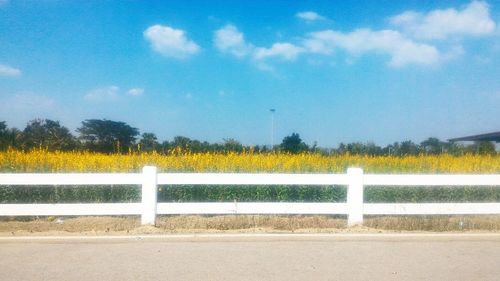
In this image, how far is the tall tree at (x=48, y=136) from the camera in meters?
22.0

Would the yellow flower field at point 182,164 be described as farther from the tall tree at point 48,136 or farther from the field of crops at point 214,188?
the tall tree at point 48,136

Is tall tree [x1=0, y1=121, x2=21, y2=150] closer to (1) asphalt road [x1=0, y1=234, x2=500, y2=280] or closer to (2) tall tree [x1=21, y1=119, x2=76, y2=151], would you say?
(2) tall tree [x1=21, y1=119, x2=76, y2=151]

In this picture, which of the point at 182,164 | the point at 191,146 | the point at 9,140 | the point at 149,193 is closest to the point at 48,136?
the point at 9,140

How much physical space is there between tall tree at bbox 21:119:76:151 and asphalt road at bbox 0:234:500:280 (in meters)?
16.1

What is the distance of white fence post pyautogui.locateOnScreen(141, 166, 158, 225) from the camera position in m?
7.82

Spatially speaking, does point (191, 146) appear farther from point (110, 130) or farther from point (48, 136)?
point (110, 130)

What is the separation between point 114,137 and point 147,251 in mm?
36975

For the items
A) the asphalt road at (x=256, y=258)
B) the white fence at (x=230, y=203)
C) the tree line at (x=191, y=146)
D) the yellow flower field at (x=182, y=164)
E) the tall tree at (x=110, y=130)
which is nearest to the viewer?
the asphalt road at (x=256, y=258)

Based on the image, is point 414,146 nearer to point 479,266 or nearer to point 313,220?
point 313,220

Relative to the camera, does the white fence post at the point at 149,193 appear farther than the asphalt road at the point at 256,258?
Yes

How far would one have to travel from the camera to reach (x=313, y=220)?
9.34 metres

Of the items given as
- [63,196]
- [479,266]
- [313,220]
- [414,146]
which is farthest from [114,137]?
[479,266]

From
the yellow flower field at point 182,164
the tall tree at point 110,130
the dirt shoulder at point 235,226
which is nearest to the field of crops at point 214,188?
the yellow flower field at point 182,164

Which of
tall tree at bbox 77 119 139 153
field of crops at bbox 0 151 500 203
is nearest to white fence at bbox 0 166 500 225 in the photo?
field of crops at bbox 0 151 500 203
